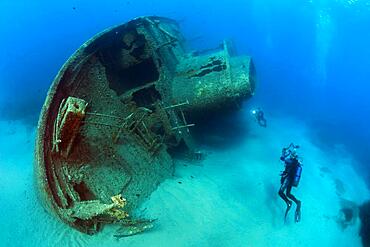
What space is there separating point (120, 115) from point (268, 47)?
1378 inches

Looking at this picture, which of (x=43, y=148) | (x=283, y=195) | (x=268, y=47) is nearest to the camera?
(x=43, y=148)

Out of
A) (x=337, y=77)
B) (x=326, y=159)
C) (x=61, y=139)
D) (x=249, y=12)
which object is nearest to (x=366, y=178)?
(x=326, y=159)

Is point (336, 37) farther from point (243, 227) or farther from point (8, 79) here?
point (243, 227)

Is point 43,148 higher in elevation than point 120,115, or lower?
higher

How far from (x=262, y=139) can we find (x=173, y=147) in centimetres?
500

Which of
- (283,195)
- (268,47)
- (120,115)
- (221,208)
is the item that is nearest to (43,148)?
(120,115)

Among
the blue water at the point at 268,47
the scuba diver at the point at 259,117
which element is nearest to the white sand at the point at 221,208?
the scuba diver at the point at 259,117

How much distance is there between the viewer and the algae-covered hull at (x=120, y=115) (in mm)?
5672

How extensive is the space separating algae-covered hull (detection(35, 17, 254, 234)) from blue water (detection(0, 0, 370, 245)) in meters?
9.12

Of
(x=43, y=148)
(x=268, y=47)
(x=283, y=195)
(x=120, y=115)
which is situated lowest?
(x=268, y=47)

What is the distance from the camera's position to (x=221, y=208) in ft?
24.2

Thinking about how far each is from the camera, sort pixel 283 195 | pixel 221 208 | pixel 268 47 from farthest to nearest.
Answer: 1. pixel 268 47
2. pixel 283 195
3. pixel 221 208

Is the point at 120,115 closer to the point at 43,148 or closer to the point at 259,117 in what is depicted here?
the point at 43,148

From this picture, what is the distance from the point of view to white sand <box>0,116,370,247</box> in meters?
6.36
